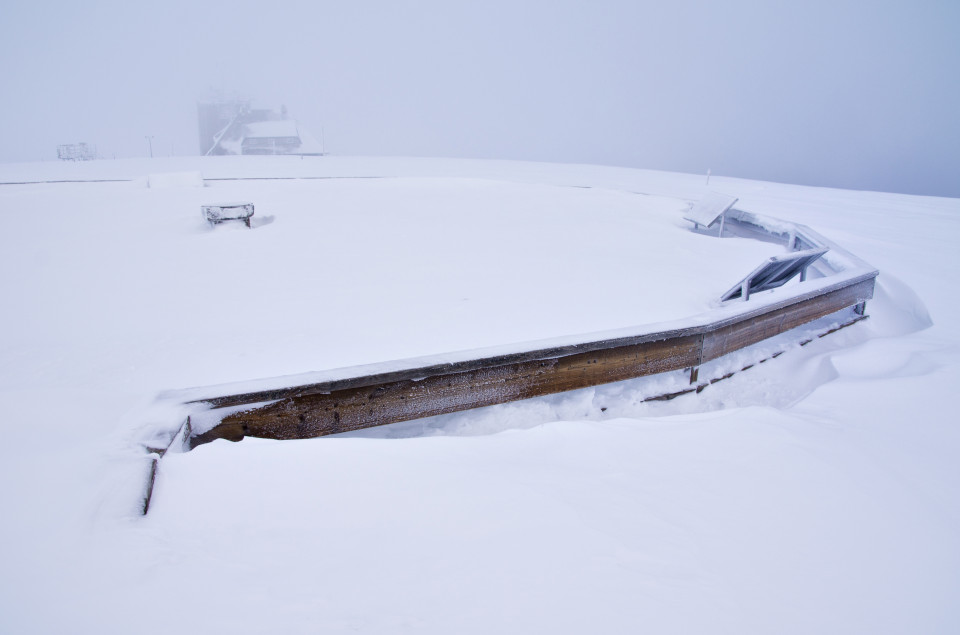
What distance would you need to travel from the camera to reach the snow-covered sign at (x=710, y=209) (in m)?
8.34

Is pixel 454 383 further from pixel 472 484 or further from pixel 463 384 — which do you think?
pixel 472 484

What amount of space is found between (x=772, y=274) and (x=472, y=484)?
400cm

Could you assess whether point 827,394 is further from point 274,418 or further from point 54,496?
point 54,496

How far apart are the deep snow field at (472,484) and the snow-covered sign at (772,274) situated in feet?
1.10

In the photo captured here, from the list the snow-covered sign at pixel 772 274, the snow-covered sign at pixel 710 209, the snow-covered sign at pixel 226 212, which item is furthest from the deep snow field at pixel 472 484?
the snow-covered sign at pixel 710 209

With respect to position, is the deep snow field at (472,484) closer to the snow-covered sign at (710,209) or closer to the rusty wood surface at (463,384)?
the rusty wood surface at (463,384)

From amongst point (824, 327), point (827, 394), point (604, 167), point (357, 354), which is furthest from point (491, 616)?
point (604, 167)

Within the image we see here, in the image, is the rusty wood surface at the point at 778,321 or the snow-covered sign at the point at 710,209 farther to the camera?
the snow-covered sign at the point at 710,209

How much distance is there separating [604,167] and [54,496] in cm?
2341

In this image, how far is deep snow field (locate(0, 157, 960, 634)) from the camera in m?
1.49

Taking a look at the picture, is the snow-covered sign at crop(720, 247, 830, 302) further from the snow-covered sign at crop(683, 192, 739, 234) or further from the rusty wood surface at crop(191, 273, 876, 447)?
the snow-covered sign at crop(683, 192, 739, 234)

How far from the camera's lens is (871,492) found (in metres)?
2.13

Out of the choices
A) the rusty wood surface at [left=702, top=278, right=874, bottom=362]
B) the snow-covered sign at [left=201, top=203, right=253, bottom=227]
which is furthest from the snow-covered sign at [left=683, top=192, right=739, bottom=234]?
the snow-covered sign at [left=201, top=203, right=253, bottom=227]

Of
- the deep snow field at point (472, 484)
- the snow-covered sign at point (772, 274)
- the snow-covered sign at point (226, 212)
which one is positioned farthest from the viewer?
the snow-covered sign at point (226, 212)
